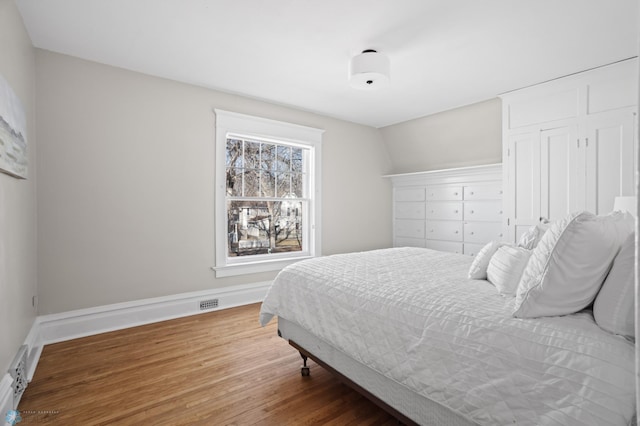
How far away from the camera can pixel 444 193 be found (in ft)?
15.6

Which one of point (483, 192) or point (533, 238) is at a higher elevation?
point (483, 192)

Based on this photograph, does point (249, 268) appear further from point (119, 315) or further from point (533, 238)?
point (533, 238)

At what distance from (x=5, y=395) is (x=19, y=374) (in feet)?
0.80

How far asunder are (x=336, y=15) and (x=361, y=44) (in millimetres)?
433

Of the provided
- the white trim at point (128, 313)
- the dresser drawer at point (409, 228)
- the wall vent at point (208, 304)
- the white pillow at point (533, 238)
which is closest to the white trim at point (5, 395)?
the white trim at point (128, 313)

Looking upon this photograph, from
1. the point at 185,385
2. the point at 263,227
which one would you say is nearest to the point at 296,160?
the point at 263,227

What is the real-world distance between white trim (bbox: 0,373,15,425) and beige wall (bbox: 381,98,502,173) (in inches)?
192

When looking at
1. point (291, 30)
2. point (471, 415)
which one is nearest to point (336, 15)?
point (291, 30)

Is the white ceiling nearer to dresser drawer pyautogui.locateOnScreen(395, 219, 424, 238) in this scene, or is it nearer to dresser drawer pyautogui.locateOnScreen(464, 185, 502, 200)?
dresser drawer pyautogui.locateOnScreen(464, 185, 502, 200)

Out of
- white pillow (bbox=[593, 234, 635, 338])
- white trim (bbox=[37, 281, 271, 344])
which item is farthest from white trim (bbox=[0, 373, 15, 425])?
white pillow (bbox=[593, 234, 635, 338])

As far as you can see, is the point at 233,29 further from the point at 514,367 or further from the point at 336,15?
the point at 514,367

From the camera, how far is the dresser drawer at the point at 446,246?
180 inches

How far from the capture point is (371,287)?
5.62ft

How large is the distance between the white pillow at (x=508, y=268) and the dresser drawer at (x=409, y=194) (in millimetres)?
3462
